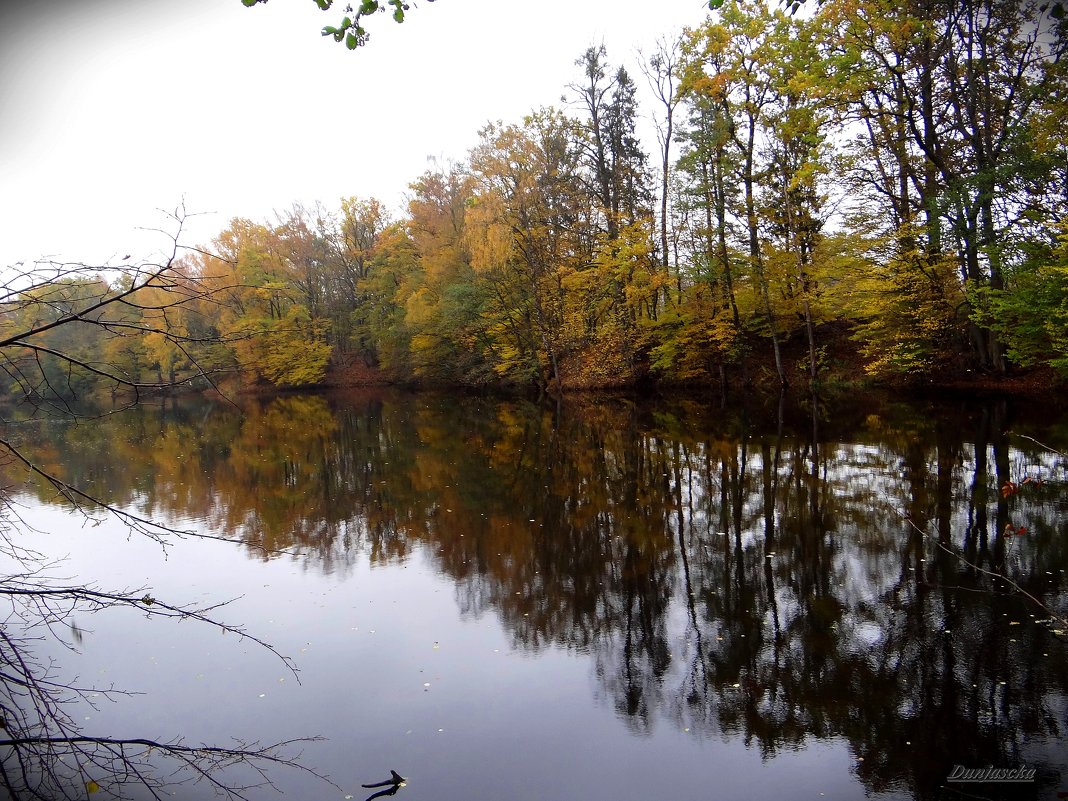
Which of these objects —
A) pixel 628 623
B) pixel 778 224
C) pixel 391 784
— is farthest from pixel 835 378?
pixel 391 784

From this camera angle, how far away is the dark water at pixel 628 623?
4301 millimetres

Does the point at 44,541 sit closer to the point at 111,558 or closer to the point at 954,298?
the point at 111,558

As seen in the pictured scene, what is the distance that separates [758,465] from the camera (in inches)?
482

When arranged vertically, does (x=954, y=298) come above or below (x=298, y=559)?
above

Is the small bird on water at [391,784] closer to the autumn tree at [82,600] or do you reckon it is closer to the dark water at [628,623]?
the dark water at [628,623]

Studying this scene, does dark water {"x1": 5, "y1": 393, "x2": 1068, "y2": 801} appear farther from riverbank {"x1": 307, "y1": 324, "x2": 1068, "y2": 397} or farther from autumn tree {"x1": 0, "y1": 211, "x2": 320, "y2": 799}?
riverbank {"x1": 307, "y1": 324, "x2": 1068, "y2": 397}

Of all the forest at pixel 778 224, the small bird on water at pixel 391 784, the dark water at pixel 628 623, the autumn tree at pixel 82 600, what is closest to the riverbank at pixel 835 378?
the forest at pixel 778 224

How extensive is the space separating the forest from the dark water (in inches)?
211

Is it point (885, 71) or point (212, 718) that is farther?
point (885, 71)

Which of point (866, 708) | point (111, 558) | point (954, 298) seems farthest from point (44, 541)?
point (954, 298)

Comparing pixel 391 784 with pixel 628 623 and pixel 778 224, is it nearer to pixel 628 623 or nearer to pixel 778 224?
pixel 628 623

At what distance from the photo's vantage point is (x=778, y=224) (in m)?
23.3

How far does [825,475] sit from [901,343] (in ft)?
39.6

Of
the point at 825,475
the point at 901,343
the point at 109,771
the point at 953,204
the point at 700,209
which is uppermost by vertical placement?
the point at 700,209
